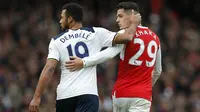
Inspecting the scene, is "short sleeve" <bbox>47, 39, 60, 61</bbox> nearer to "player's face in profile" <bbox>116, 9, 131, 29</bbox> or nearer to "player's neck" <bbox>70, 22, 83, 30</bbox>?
"player's neck" <bbox>70, 22, 83, 30</bbox>

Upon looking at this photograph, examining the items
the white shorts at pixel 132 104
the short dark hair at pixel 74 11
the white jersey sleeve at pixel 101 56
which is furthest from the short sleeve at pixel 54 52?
the white shorts at pixel 132 104

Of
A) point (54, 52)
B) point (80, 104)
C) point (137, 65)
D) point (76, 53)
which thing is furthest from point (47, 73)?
point (137, 65)

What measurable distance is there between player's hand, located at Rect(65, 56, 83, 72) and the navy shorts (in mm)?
344

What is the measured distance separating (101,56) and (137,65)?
0.48 m

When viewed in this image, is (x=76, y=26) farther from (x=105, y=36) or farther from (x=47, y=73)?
(x=47, y=73)

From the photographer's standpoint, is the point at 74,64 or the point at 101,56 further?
the point at 101,56

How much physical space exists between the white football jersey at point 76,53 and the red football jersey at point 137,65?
1.42 ft

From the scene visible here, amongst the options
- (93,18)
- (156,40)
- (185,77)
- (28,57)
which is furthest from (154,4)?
(156,40)

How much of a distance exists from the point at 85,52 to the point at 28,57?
809 cm

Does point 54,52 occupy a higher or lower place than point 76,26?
lower

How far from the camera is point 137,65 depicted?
389 inches

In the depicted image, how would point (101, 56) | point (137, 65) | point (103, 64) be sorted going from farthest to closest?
1. point (103, 64)
2. point (137, 65)
3. point (101, 56)

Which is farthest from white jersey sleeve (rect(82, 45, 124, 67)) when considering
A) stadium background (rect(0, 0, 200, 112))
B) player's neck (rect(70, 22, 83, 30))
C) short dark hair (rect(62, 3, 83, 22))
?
stadium background (rect(0, 0, 200, 112))

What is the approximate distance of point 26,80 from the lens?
55.2 ft
